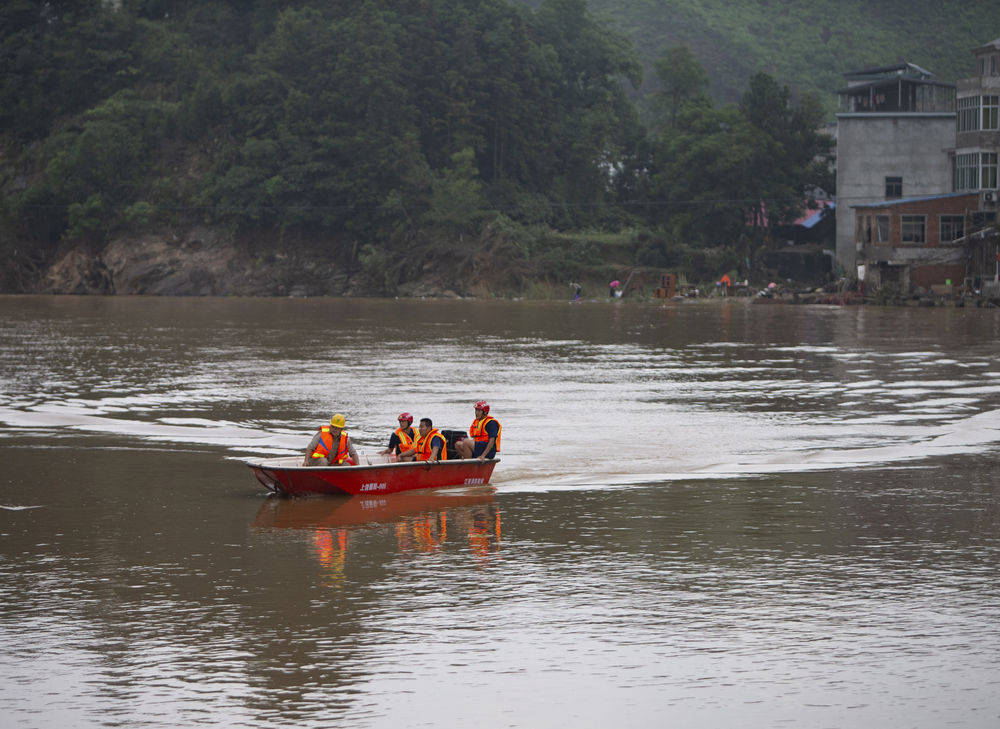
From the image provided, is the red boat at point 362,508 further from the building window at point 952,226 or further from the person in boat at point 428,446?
the building window at point 952,226

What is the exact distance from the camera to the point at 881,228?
269ft

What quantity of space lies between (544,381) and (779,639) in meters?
25.4

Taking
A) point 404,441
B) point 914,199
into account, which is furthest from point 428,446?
point 914,199

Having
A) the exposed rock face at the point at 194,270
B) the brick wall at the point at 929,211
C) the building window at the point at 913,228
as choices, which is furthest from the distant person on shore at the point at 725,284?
the exposed rock face at the point at 194,270

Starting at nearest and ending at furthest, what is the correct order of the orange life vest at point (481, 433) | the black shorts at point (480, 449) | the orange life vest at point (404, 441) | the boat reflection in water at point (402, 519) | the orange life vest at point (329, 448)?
the boat reflection in water at point (402, 519) → the orange life vest at point (329, 448) → the orange life vest at point (404, 441) → the black shorts at point (480, 449) → the orange life vest at point (481, 433)

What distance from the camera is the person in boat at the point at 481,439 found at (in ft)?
66.6

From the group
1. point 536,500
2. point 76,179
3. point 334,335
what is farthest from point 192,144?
point 536,500

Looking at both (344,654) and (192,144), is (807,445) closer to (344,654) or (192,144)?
(344,654)

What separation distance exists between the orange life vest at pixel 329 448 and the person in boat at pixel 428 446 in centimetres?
89

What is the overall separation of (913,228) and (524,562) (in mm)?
70785

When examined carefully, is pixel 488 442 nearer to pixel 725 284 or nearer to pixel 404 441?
pixel 404 441

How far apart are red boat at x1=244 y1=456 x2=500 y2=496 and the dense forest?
7878 cm

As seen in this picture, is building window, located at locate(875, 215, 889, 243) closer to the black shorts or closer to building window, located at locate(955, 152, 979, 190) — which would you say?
building window, located at locate(955, 152, 979, 190)

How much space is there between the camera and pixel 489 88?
11056 cm
